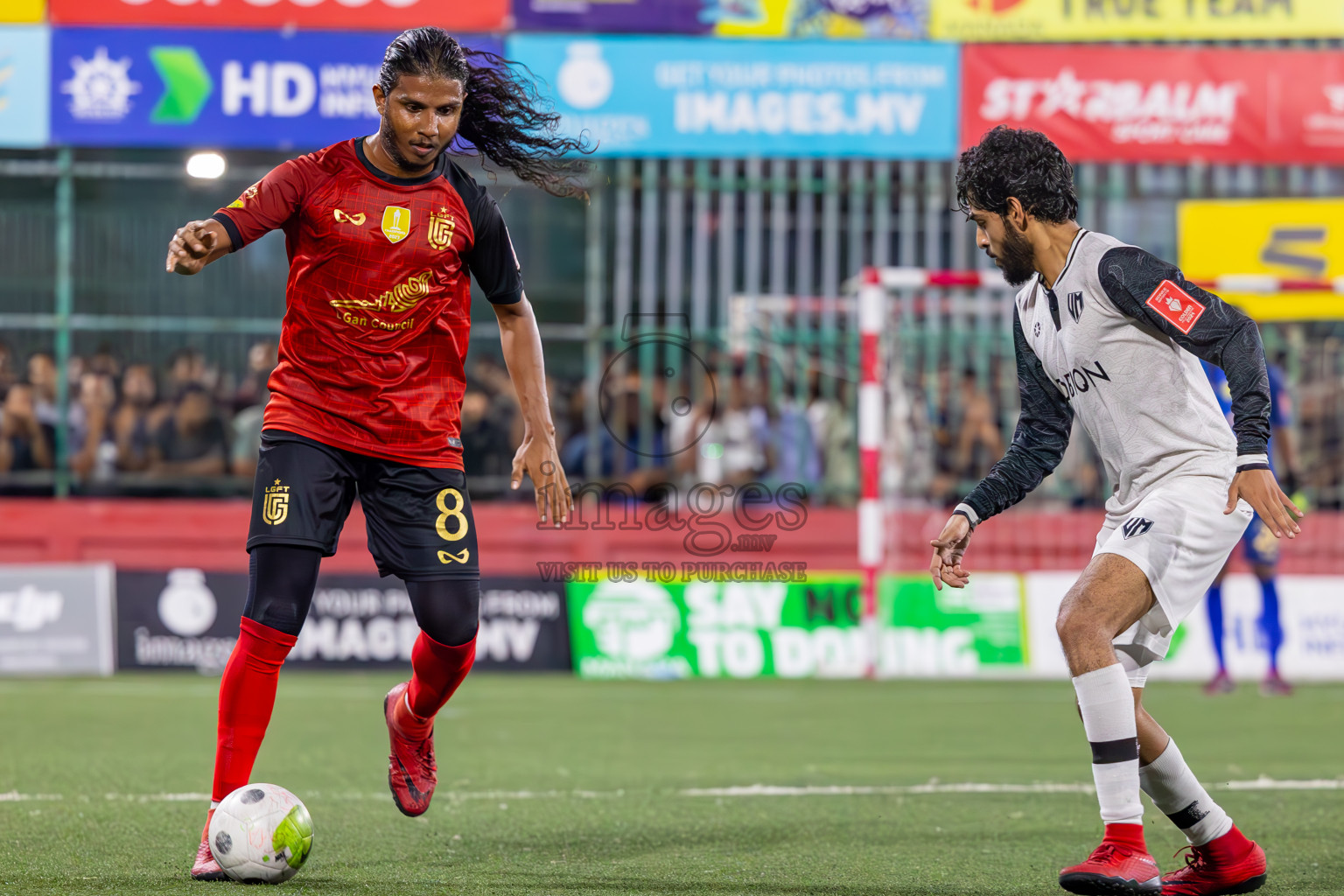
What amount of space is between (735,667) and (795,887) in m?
8.24

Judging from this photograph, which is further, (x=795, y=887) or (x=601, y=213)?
(x=601, y=213)

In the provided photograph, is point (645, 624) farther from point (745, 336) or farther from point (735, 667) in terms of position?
point (745, 336)

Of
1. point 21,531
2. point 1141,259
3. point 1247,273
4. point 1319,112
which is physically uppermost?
point 1319,112

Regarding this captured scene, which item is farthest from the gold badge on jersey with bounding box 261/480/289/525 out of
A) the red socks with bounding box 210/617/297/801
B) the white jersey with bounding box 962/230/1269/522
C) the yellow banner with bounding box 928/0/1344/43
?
the yellow banner with bounding box 928/0/1344/43

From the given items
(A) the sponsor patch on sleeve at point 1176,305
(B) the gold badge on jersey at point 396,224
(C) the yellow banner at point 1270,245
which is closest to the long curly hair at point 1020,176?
(A) the sponsor patch on sleeve at point 1176,305

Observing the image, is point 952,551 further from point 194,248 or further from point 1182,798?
point 194,248

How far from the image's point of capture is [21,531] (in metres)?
13.5

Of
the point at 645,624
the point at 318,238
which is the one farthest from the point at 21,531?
the point at 318,238

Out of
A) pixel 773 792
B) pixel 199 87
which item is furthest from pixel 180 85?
pixel 773 792

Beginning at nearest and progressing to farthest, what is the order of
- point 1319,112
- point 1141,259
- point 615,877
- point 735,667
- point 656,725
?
1. point 1141,259
2. point 615,877
3. point 656,725
4. point 735,667
5. point 1319,112

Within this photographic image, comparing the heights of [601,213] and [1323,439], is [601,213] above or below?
above

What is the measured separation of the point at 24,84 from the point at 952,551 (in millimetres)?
10945

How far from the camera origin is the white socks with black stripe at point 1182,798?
4648 millimetres

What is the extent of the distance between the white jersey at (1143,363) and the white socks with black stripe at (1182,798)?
0.71m
